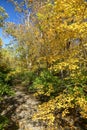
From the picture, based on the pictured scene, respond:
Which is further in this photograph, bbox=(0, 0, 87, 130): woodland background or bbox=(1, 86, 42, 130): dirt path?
bbox=(1, 86, 42, 130): dirt path

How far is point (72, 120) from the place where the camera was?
52.6 ft

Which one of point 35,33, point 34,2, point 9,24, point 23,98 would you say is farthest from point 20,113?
point 9,24

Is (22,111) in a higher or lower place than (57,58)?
lower

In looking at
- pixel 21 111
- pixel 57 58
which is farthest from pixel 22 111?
pixel 57 58

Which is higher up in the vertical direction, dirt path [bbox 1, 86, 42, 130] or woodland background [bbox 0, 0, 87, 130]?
woodland background [bbox 0, 0, 87, 130]

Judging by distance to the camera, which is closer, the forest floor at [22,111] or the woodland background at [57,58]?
the woodland background at [57,58]

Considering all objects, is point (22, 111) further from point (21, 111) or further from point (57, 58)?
point (57, 58)

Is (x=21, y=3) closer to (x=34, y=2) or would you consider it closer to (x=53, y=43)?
(x=34, y=2)

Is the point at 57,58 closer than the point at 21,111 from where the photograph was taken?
Yes

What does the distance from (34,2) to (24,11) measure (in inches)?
120

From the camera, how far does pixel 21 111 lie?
17.3 meters

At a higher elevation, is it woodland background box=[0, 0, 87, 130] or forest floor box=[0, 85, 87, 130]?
woodland background box=[0, 0, 87, 130]

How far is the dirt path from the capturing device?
15039mm

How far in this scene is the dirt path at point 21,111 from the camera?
592 inches
